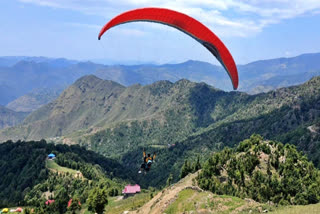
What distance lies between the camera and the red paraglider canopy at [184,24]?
3025cm

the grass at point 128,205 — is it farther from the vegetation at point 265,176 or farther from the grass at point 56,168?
the grass at point 56,168

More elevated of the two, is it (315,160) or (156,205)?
(156,205)

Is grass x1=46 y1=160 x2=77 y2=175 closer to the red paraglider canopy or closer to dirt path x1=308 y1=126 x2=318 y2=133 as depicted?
the red paraglider canopy

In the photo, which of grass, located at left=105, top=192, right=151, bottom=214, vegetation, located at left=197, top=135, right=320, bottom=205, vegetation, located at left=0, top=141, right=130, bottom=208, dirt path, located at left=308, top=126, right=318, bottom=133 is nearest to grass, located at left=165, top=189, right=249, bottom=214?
vegetation, located at left=197, top=135, right=320, bottom=205

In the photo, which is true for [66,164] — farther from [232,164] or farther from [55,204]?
[232,164]

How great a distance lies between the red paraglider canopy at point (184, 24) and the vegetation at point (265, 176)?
905 inches

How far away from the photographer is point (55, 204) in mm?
70375

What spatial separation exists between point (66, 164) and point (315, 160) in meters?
107

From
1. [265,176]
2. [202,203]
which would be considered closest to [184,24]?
[202,203]

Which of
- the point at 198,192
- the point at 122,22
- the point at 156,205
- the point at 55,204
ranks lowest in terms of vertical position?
the point at 55,204

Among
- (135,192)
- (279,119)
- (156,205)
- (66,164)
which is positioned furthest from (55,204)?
(279,119)

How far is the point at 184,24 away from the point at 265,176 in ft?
107

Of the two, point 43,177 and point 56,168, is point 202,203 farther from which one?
point 56,168

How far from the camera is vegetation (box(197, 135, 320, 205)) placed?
4600 centimetres
